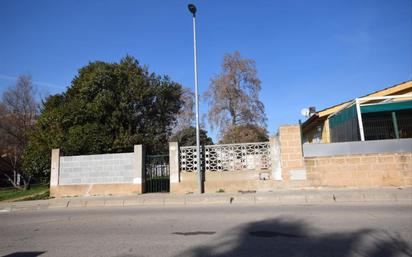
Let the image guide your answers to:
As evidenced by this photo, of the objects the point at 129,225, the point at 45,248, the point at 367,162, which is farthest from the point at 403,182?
the point at 45,248

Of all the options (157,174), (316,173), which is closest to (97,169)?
(157,174)

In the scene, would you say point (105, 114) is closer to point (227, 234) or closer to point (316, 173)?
point (316, 173)

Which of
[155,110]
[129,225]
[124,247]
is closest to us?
[124,247]

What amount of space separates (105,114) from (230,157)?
801cm

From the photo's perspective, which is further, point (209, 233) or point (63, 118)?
point (63, 118)

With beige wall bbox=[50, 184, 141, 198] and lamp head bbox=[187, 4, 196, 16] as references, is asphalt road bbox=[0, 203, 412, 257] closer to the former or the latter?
beige wall bbox=[50, 184, 141, 198]

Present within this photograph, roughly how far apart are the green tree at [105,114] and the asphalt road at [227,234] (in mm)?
8241

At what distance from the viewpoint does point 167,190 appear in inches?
569

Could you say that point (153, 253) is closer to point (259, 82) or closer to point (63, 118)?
point (63, 118)

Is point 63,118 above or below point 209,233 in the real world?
above

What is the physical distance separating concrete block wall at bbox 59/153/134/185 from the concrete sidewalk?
4.96 ft

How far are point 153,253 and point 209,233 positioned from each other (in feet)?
5.13

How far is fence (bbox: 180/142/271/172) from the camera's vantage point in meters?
13.2

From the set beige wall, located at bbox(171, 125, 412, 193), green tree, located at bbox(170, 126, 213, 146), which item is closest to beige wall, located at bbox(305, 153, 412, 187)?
beige wall, located at bbox(171, 125, 412, 193)
